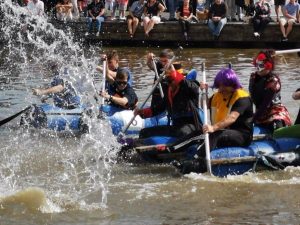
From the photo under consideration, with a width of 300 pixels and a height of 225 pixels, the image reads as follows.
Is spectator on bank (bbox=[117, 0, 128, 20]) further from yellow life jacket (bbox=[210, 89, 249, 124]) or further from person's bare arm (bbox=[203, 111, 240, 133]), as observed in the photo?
person's bare arm (bbox=[203, 111, 240, 133])

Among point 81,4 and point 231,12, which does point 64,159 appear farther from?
point 81,4

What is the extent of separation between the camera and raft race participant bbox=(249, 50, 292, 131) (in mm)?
11688

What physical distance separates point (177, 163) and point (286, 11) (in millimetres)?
14917

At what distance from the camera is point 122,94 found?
531 inches

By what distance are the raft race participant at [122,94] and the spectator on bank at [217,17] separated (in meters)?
11.8

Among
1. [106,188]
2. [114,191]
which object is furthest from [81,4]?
[114,191]

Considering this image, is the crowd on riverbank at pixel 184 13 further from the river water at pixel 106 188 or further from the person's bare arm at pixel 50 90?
the person's bare arm at pixel 50 90

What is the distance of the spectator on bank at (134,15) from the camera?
2609 centimetres

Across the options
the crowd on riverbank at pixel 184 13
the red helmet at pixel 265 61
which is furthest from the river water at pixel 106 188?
the crowd on riverbank at pixel 184 13

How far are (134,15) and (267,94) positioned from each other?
14.8m

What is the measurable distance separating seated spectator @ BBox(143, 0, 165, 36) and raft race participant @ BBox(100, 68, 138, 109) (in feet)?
41.0

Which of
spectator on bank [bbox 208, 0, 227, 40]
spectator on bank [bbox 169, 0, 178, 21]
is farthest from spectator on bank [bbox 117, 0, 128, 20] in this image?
spectator on bank [bbox 208, 0, 227, 40]

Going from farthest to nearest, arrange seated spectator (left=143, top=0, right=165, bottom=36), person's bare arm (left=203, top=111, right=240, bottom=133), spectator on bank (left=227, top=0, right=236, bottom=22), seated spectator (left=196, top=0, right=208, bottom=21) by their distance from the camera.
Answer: seated spectator (left=196, top=0, right=208, bottom=21) < spectator on bank (left=227, top=0, right=236, bottom=22) < seated spectator (left=143, top=0, right=165, bottom=36) < person's bare arm (left=203, top=111, right=240, bottom=133)

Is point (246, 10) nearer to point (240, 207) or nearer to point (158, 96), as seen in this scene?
point (158, 96)
